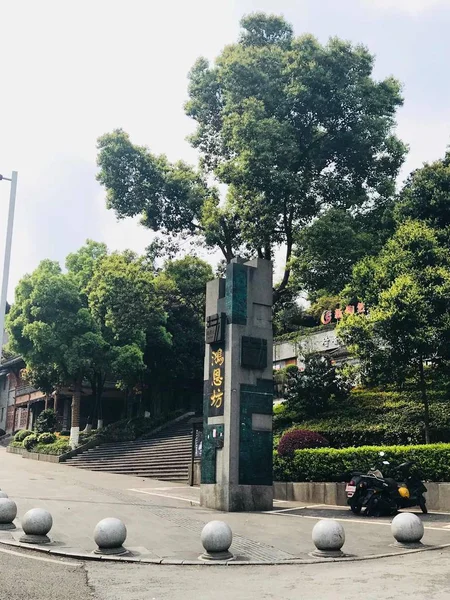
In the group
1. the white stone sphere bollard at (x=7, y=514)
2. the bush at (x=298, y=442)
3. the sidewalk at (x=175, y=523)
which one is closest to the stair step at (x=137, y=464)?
the sidewalk at (x=175, y=523)

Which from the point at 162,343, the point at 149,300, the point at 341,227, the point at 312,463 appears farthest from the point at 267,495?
the point at 162,343

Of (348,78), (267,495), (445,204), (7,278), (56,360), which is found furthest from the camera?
(56,360)

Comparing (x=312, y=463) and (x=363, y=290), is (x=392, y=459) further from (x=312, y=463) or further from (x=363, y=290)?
(x=363, y=290)

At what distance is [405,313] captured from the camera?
1830 centimetres

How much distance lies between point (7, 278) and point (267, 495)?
329 inches

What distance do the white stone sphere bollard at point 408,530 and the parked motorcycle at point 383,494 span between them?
3.92 m

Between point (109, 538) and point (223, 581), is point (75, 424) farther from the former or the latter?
point (223, 581)

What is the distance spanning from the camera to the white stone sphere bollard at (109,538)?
9.03 m

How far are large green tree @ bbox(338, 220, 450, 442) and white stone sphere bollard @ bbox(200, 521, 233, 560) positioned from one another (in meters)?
10.8

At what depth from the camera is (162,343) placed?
35.8 metres

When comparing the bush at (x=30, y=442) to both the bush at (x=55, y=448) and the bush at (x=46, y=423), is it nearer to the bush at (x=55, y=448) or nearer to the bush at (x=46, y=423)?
the bush at (x=55, y=448)

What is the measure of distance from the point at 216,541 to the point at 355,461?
8.12 m

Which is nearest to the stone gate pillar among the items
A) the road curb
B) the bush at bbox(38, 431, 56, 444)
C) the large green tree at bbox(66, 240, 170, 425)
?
the road curb

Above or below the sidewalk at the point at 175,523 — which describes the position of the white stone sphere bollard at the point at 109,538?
above
